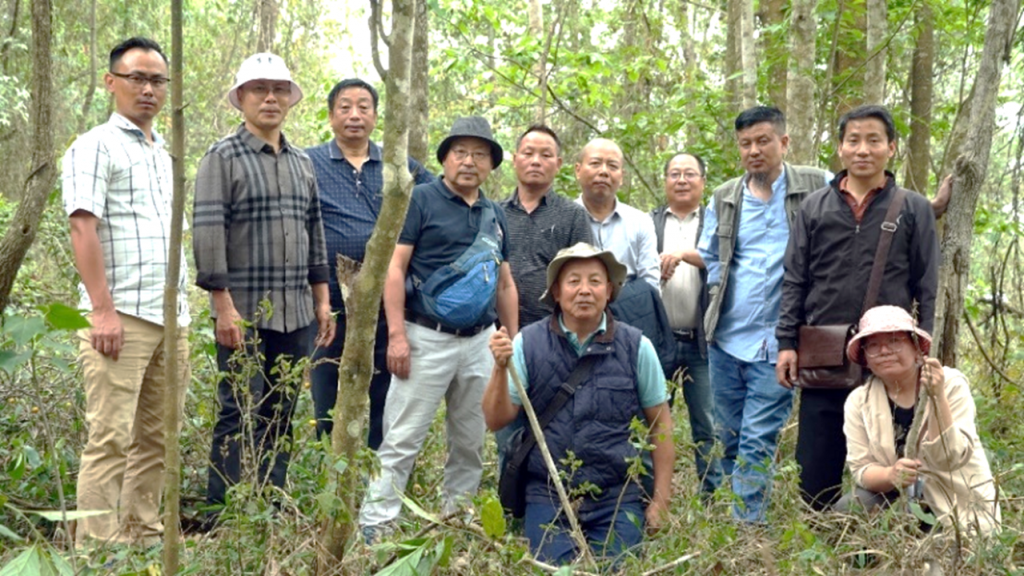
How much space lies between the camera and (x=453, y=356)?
4973mm

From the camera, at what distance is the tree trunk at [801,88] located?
22.7ft

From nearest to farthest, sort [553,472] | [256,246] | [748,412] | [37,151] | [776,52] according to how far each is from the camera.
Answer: [553,472]
[256,246]
[748,412]
[37,151]
[776,52]

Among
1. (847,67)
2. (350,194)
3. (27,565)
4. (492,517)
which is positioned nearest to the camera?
(27,565)

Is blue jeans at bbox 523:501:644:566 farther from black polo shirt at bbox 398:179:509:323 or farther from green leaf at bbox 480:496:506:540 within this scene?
black polo shirt at bbox 398:179:509:323

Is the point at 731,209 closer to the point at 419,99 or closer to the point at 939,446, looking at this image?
the point at 939,446

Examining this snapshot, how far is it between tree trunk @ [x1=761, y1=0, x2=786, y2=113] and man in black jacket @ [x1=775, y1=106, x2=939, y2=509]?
3527 millimetres

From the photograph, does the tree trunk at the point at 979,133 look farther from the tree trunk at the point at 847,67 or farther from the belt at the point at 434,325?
the tree trunk at the point at 847,67

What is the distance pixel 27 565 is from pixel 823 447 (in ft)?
10.8

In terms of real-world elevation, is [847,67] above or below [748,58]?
above

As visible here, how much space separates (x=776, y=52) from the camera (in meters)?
8.35

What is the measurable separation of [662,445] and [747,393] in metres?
0.99

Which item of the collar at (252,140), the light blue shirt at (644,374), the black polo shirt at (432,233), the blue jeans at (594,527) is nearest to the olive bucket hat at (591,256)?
the light blue shirt at (644,374)

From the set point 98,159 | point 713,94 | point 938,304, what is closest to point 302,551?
point 98,159

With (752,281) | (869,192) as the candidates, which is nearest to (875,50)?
(752,281)
